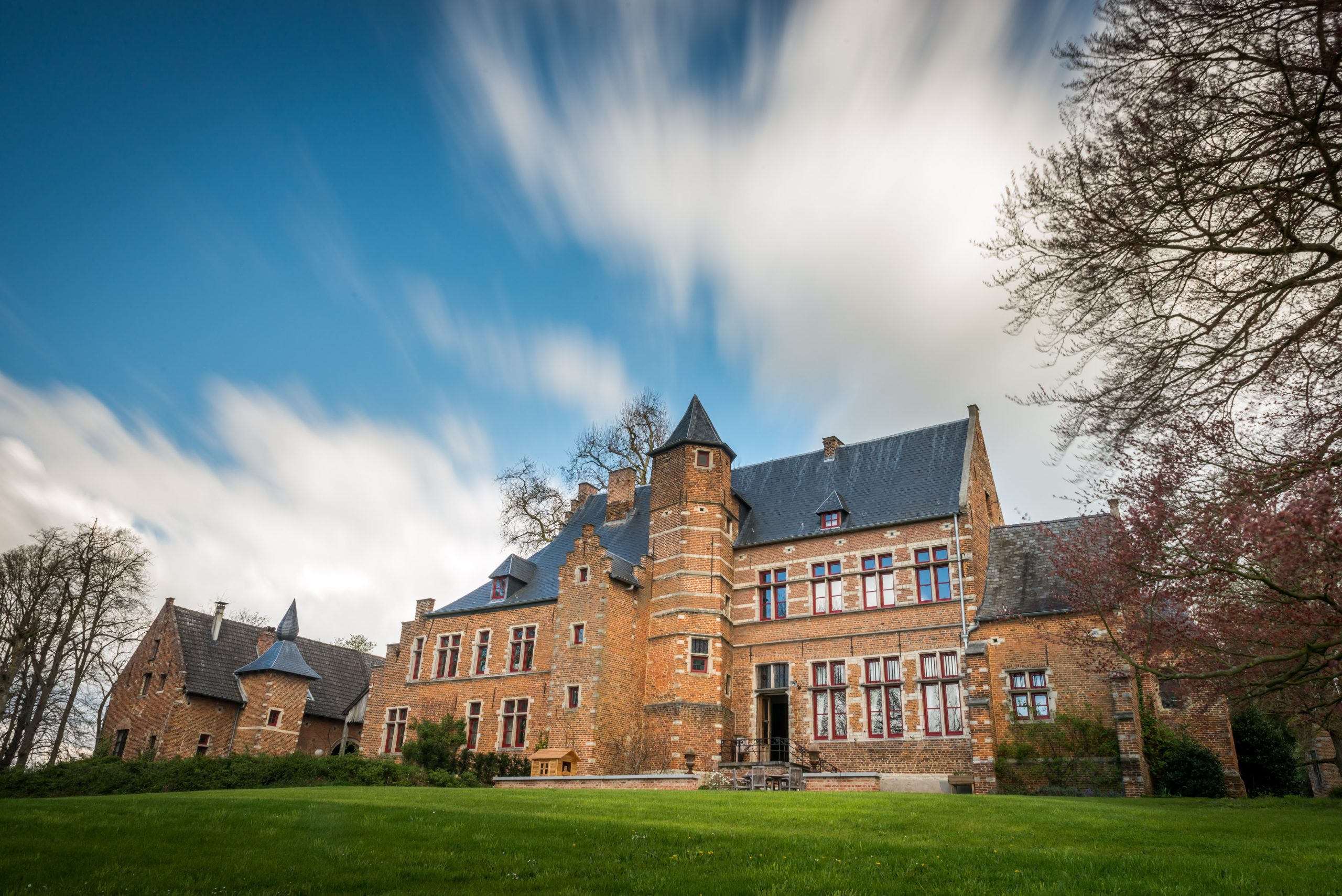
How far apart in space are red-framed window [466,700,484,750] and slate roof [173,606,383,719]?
4813mm

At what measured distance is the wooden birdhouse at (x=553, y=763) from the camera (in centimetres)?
2261

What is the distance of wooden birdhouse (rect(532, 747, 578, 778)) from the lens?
2261cm

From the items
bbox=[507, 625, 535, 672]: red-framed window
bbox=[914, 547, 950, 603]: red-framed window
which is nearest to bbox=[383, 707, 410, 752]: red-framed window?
bbox=[507, 625, 535, 672]: red-framed window

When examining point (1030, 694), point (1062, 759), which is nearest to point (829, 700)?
point (1030, 694)

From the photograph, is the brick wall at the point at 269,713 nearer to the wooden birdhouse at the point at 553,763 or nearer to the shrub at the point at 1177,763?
the wooden birdhouse at the point at 553,763

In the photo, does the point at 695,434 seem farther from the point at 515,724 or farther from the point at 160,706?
the point at 160,706

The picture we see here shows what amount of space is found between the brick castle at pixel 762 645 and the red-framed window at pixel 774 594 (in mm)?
93

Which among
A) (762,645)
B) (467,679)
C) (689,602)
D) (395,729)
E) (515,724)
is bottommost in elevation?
(395,729)

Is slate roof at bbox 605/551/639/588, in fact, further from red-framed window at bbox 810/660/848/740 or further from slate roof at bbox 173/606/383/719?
slate roof at bbox 173/606/383/719

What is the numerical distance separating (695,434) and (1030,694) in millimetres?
12842

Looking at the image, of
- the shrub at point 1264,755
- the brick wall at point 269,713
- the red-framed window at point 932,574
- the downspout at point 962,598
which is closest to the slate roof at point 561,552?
the brick wall at point 269,713

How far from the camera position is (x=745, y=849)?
7.34 m

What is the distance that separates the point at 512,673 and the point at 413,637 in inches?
197

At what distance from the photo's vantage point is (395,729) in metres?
29.0
